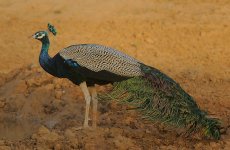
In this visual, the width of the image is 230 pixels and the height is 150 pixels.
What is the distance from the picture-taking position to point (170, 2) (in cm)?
1223

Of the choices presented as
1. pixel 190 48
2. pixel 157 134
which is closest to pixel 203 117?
pixel 157 134

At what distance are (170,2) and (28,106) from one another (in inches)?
188

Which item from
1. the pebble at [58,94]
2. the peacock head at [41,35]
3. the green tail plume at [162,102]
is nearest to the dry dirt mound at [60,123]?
the pebble at [58,94]

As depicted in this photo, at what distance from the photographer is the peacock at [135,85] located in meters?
6.39

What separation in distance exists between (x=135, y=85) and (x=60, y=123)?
187 cm

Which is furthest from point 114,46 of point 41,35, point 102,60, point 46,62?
point 102,60

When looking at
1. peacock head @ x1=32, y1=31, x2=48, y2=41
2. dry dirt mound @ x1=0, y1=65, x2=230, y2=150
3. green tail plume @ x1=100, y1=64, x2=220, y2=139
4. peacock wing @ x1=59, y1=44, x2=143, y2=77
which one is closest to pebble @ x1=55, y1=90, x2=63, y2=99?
dry dirt mound @ x1=0, y1=65, x2=230, y2=150

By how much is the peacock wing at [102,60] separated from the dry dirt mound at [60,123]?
72 cm

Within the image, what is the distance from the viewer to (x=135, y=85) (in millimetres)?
6602

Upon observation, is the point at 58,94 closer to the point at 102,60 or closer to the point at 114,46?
the point at 114,46

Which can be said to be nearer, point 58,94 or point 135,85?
point 135,85

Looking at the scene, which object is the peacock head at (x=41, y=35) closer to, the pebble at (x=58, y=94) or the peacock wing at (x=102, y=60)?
the peacock wing at (x=102, y=60)

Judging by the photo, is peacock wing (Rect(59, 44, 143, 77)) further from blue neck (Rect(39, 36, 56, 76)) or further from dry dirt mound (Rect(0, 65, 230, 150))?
dry dirt mound (Rect(0, 65, 230, 150))

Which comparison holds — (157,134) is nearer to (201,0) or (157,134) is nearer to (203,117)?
(203,117)
